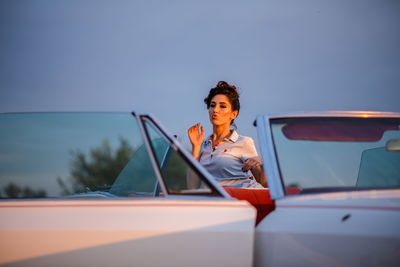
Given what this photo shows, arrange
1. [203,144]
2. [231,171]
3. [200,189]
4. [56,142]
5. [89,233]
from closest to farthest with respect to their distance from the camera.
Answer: [89,233] → [200,189] → [56,142] → [231,171] → [203,144]

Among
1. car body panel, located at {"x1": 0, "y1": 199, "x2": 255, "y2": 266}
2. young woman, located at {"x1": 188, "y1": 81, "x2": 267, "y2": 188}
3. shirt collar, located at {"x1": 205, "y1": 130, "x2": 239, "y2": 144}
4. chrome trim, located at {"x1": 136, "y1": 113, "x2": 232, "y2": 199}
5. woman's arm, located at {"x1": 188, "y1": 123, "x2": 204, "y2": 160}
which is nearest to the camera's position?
car body panel, located at {"x1": 0, "y1": 199, "x2": 255, "y2": 266}

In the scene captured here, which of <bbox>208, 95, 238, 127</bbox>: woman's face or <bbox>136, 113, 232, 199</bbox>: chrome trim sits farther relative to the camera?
<bbox>208, 95, 238, 127</bbox>: woman's face

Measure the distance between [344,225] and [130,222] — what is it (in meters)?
1.09

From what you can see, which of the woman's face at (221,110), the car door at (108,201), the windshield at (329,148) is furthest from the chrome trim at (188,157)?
the woman's face at (221,110)

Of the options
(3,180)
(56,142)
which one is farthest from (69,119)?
(3,180)

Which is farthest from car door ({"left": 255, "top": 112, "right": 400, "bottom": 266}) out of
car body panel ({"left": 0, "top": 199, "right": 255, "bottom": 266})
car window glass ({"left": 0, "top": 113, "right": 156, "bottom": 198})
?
car window glass ({"left": 0, "top": 113, "right": 156, "bottom": 198})

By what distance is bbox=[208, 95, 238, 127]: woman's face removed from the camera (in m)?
4.30

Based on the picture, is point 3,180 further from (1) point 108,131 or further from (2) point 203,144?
(2) point 203,144

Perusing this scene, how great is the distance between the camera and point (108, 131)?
1983 mm

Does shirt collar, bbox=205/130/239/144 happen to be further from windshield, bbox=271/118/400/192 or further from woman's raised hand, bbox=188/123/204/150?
windshield, bbox=271/118/400/192

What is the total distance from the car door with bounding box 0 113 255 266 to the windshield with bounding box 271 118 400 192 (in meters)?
0.55

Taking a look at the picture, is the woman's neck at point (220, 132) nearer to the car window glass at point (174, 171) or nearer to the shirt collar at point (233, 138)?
the shirt collar at point (233, 138)

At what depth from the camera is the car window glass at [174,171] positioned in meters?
1.89

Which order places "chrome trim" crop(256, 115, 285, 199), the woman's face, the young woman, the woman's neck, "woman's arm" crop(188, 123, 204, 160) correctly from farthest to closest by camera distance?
the woman's face < the woman's neck < "woman's arm" crop(188, 123, 204, 160) < the young woman < "chrome trim" crop(256, 115, 285, 199)
